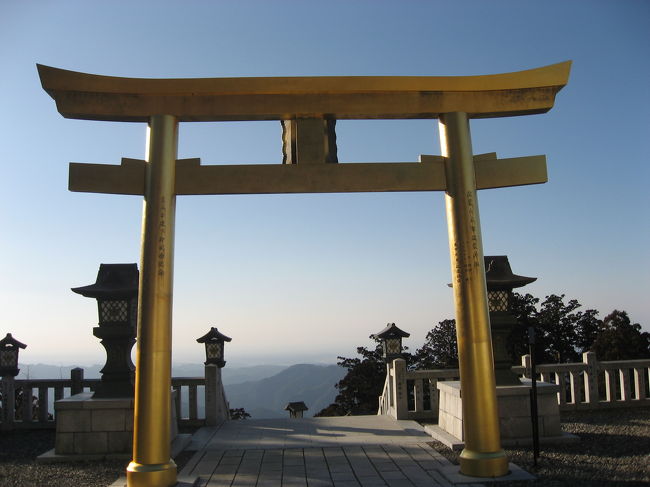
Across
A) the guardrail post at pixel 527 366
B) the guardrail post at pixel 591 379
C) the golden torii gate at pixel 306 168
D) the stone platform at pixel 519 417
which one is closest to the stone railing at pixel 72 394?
the stone platform at pixel 519 417

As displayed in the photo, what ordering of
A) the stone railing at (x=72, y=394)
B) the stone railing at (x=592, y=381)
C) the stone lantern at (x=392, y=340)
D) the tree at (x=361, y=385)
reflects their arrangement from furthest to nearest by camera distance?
the tree at (x=361, y=385) < the stone lantern at (x=392, y=340) < the stone railing at (x=592, y=381) < the stone railing at (x=72, y=394)

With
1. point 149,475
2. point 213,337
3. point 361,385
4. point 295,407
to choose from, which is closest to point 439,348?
point 361,385

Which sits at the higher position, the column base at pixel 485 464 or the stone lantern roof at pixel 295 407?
the column base at pixel 485 464

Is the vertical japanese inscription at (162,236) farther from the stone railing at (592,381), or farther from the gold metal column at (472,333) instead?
the stone railing at (592,381)

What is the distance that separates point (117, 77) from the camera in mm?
5902

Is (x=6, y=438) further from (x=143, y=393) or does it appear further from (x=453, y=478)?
(x=453, y=478)

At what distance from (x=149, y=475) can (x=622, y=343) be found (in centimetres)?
2269

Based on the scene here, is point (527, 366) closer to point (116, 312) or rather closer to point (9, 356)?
point (116, 312)

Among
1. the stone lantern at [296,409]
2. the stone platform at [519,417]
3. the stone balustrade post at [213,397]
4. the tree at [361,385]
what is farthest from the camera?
the tree at [361,385]

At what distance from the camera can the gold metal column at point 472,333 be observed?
554 centimetres

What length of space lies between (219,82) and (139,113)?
3.15 feet

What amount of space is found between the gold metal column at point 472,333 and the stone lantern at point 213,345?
6324 mm

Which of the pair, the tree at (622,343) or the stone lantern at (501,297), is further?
the tree at (622,343)

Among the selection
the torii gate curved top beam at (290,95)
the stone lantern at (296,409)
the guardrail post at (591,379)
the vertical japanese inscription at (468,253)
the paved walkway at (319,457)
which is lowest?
the stone lantern at (296,409)
